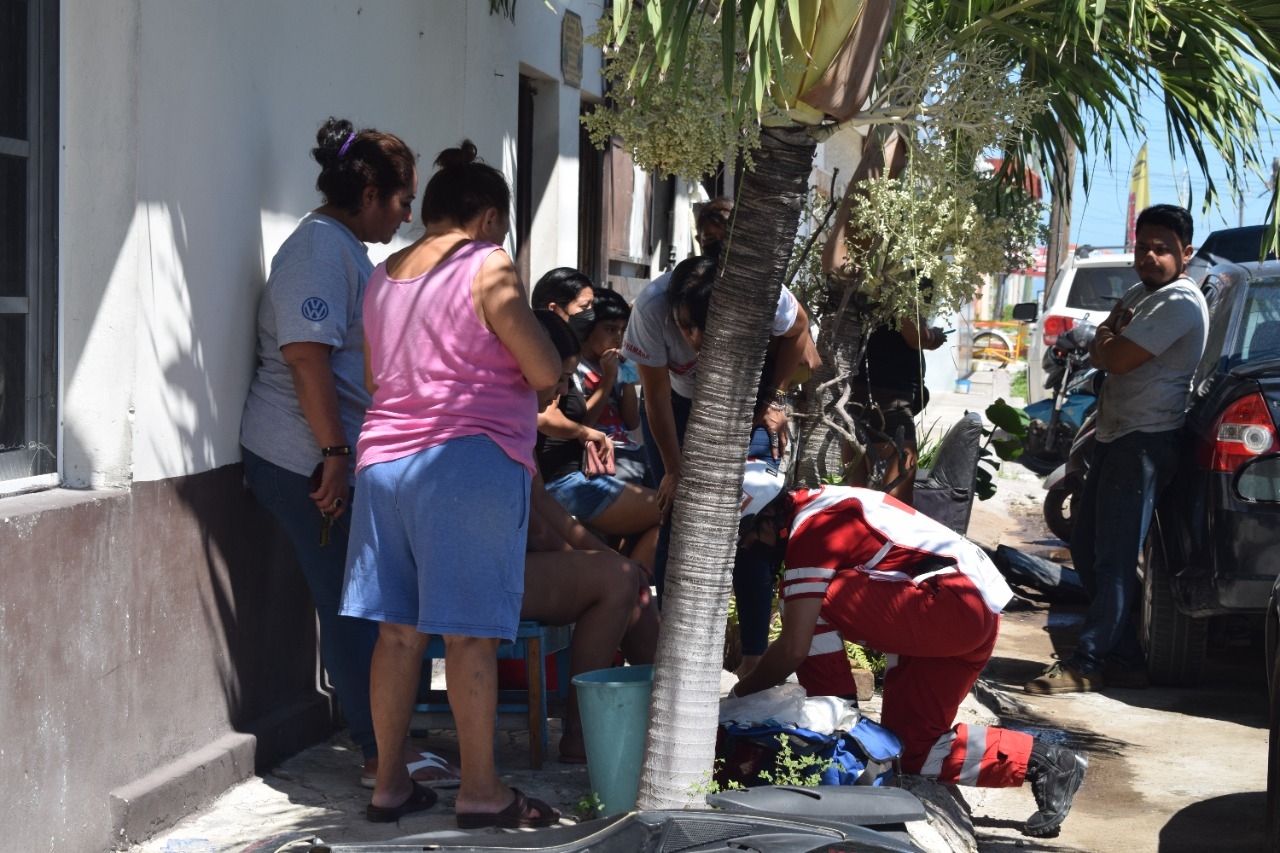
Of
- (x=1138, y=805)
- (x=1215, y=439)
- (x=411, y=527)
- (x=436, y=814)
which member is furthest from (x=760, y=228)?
(x=1215, y=439)

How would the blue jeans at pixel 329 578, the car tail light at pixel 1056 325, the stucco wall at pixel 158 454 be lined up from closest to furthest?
1. the stucco wall at pixel 158 454
2. the blue jeans at pixel 329 578
3. the car tail light at pixel 1056 325

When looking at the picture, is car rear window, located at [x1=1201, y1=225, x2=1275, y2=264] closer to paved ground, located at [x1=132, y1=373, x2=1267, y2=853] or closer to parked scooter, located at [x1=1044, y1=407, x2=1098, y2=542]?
parked scooter, located at [x1=1044, y1=407, x2=1098, y2=542]

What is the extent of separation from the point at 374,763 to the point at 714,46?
229 cm

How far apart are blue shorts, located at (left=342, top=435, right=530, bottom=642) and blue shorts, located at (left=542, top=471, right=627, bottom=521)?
5.01 ft

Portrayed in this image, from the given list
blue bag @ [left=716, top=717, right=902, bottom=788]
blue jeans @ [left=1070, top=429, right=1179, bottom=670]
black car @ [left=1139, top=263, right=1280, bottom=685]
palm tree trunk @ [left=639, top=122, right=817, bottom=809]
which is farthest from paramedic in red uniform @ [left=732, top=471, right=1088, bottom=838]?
blue jeans @ [left=1070, top=429, right=1179, bottom=670]

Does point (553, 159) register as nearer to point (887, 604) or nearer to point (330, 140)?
point (330, 140)

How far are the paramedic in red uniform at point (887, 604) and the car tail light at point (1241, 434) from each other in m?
2.02

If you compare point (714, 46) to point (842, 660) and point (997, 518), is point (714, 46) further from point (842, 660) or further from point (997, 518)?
point (997, 518)

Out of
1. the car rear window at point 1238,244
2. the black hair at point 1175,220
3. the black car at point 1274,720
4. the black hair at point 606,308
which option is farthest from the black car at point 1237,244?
the black car at point 1274,720

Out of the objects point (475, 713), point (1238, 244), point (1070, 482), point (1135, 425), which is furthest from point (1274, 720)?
point (1238, 244)

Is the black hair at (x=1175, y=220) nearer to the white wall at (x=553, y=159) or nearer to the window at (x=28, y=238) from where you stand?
the white wall at (x=553, y=159)

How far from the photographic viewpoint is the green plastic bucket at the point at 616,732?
3.71 metres

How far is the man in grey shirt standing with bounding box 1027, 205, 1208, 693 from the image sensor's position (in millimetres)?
6195

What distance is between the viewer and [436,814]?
3.96 metres
